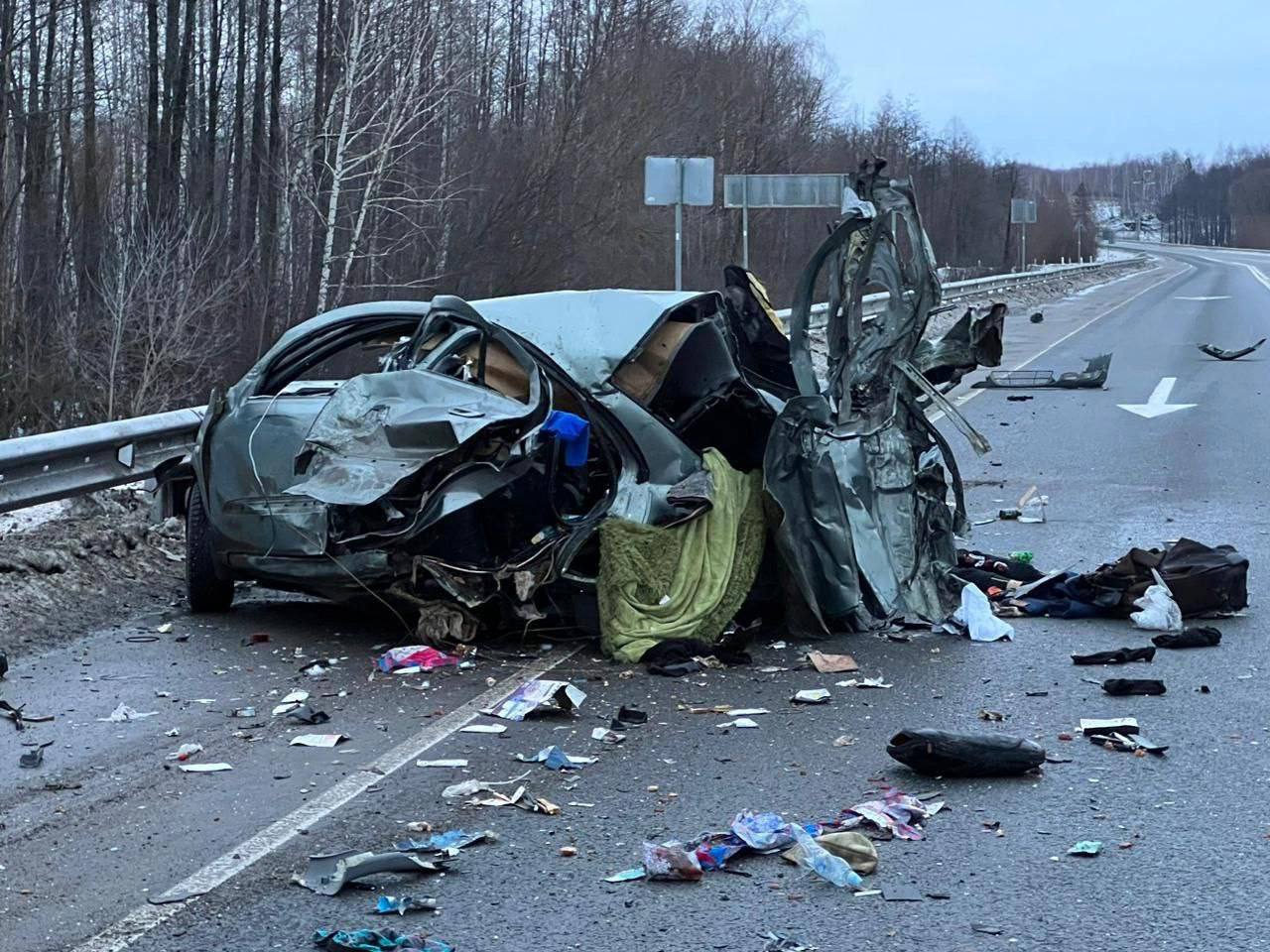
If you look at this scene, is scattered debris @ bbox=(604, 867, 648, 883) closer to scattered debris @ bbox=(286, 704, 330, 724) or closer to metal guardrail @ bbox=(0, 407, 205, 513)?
scattered debris @ bbox=(286, 704, 330, 724)

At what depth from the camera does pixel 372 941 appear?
3668mm

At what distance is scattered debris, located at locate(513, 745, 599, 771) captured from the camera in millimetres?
5199

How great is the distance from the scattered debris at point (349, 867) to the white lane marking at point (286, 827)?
0.69ft

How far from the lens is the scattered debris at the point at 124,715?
5.78 metres

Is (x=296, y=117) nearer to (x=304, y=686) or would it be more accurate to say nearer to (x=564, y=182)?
(x=564, y=182)

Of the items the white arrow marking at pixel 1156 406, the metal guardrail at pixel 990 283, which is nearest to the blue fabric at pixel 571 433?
the white arrow marking at pixel 1156 406

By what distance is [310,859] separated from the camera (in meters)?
4.24

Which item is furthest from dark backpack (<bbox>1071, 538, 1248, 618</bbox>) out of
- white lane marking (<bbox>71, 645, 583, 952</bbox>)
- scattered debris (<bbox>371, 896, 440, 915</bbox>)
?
scattered debris (<bbox>371, 896, 440, 915</bbox>)

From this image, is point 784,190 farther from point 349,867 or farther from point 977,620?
point 349,867

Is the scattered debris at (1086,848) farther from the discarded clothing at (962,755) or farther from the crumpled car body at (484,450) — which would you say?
the crumpled car body at (484,450)

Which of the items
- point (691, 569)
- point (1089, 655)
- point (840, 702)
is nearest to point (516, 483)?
point (691, 569)

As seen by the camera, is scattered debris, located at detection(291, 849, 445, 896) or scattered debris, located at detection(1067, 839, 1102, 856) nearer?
scattered debris, located at detection(291, 849, 445, 896)

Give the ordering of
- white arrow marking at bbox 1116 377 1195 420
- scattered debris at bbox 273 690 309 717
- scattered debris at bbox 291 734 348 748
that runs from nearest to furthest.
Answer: scattered debris at bbox 291 734 348 748 → scattered debris at bbox 273 690 309 717 → white arrow marking at bbox 1116 377 1195 420

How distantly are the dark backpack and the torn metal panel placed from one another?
11793 millimetres
